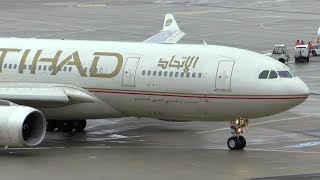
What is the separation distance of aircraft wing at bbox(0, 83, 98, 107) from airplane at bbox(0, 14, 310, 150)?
4 cm

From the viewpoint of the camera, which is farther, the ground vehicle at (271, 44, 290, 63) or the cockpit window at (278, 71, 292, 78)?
the ground vehicle at (271, 44, 290, 63)

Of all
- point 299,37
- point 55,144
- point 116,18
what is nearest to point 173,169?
point 55,144

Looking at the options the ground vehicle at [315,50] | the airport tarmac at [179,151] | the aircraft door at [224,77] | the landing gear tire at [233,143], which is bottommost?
the airport tarmac at [179,151]

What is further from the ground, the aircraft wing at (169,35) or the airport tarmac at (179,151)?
the aircraft wing at (169,35)

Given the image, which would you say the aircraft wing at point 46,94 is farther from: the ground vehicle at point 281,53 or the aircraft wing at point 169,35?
the ground vehicle at point 281,53

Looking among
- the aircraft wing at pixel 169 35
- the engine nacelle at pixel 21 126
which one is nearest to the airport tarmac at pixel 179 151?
the engine nacelle at pixel 21 126

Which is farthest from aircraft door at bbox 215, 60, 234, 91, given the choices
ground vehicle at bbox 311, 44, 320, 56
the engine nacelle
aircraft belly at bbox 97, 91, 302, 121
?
ground vehicle at bbox 311, 44, 320, 56

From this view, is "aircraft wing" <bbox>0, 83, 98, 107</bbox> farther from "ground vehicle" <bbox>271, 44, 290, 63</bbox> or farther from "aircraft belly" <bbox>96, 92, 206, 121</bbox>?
"ground vehicle" <bbox>271, 44, 290, 63</bbox>

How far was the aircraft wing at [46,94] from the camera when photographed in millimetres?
34938

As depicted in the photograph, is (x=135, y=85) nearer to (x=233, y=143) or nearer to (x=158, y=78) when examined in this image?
(x=158, y=78)

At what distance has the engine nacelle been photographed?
32312mm

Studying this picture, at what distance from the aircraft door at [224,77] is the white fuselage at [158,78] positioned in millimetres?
35

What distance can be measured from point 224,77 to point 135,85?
11.3 feet

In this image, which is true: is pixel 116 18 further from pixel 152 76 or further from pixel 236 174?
pixel 236 174
